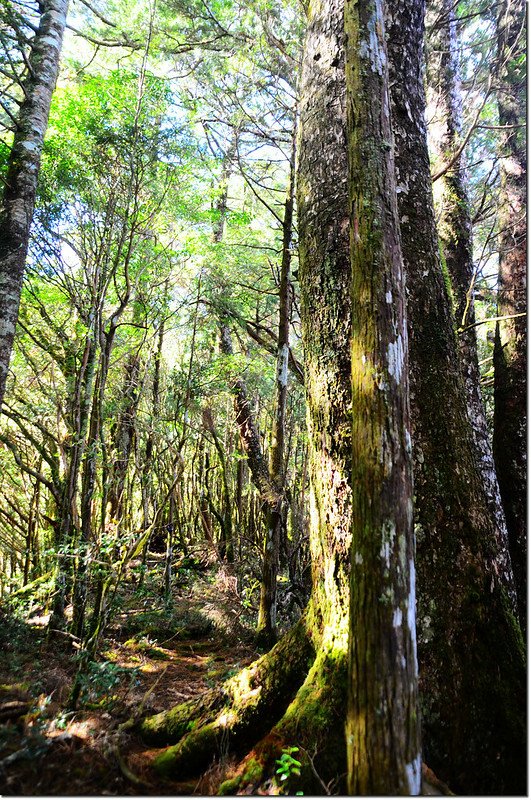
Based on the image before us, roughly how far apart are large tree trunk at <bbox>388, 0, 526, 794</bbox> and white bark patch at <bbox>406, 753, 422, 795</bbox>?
2.10ft

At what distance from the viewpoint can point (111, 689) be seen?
11.5 ft

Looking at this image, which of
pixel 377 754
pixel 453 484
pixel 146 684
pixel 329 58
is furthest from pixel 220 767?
pixel 329 58

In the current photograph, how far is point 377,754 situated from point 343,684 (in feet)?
2.31

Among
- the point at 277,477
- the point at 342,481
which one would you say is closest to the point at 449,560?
the point at 342,481

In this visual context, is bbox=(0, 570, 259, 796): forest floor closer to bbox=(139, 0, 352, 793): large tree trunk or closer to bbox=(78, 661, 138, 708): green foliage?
bbox=(78, 661, 138, 708): green foliage

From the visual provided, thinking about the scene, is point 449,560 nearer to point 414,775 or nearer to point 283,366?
point 414,775

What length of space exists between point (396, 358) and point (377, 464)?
0.48 meters

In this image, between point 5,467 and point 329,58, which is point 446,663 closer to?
point 329,58

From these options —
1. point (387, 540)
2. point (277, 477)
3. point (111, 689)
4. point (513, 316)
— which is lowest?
point (111, 689)

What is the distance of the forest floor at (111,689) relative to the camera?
2.13 m

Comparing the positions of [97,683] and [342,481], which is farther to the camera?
[97,683]

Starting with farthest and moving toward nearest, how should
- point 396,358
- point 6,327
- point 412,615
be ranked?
1. point 6,327
2. point 396,358
3. point 412,615

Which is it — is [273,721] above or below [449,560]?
below

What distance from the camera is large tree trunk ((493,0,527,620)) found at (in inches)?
145
